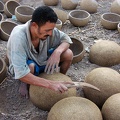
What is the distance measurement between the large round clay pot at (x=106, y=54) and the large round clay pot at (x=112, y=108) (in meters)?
1.15

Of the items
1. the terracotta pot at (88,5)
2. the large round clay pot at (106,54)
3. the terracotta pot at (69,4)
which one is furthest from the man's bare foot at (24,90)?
the terracotta pot at (69,4)

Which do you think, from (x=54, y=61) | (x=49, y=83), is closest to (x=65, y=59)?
(x=54, y=61)

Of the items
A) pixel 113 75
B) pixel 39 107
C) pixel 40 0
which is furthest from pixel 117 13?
pixel 39 107

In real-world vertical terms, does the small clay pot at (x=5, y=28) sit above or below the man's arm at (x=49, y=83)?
below

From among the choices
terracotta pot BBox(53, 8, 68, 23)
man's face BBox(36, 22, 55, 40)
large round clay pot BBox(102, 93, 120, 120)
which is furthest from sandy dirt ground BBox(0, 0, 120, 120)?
man's face BBox(36, 22, 55, 40)

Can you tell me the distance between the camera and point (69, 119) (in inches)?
92.9

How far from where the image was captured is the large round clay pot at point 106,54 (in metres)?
3.65

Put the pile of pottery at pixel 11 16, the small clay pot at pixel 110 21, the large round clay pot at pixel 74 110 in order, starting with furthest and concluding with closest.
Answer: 1. the small clay pot at pixel 110 21
2. the pile of pottery at pixel 11 16
3. the large round clay pot at pixel 74 110

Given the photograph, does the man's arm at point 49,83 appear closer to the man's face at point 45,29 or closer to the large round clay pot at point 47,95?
the large round clay pot at point 47,95

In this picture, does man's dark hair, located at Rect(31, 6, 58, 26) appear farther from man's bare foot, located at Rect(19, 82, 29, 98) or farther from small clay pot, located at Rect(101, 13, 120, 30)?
small clay pot, located at Rect(101, 13, 120, 30)

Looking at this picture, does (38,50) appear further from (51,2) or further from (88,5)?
(51,2)

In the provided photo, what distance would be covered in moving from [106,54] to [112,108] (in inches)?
50.4

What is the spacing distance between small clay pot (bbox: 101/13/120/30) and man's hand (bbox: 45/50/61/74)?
224 centimetres

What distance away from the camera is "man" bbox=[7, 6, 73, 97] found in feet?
8.07
